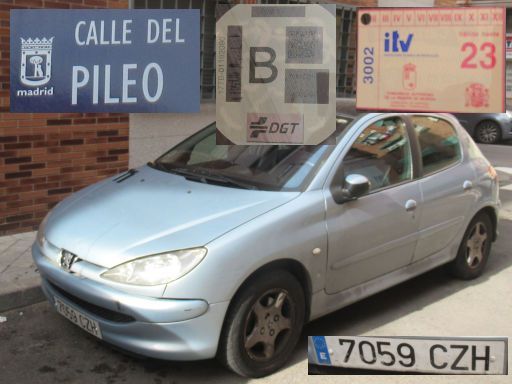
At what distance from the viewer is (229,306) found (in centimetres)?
320

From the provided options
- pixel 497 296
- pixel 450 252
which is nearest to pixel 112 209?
pixel 450 252

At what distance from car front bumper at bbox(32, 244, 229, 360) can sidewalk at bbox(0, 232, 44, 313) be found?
129cm

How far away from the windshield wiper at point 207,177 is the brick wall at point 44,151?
2.20 metres

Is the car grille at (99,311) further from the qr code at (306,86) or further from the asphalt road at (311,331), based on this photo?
the qr code at (306,86)

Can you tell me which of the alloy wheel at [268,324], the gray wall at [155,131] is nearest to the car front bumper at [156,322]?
the alloy wheel at [268,324]

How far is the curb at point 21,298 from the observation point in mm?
4301

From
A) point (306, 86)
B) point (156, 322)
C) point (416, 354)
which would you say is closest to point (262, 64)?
point (306, 86)

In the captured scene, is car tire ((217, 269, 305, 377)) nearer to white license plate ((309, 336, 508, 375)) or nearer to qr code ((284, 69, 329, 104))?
white license plate ((309, 336, 508, 375))

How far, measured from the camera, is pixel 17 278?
4.57m

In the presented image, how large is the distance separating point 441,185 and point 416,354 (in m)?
2.93

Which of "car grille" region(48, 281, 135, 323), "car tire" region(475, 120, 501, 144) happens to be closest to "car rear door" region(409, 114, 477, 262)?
"car grille" region(48, 281, 135, 323)

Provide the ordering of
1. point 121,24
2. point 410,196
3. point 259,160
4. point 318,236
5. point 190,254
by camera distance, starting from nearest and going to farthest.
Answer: point 121,24 < point 190,254 < point 318,236 < point 259,160 < point 410,196

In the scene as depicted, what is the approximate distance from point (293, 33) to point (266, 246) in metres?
1.57

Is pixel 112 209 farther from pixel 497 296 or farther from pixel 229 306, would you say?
pixel 497 296
